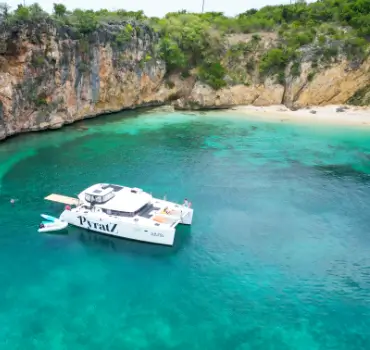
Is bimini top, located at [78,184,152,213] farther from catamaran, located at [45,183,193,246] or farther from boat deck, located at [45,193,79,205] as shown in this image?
boat deck, located at [45,193,79,205]

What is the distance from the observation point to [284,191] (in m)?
39.3

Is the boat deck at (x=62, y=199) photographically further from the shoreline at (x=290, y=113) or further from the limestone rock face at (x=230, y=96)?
the limestone rock face at (x=230, y=96)

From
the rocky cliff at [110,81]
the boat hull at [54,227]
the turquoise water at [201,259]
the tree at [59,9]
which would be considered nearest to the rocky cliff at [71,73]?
the rocky cliff at [110,81]

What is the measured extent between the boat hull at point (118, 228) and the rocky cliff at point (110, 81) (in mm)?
25005

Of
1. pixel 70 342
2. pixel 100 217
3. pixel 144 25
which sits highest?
pixel 144 25

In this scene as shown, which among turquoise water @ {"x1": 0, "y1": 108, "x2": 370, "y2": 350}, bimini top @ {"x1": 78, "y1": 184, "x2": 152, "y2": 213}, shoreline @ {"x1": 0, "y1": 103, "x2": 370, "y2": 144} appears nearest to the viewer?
turquoise water @ {"x1": 0, "y1": 108, "x2": 370, "y2": 350}

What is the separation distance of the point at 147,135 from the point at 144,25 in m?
26.6

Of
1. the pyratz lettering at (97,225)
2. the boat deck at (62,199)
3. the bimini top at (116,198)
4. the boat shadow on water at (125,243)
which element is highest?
the bimini top at (116,198)

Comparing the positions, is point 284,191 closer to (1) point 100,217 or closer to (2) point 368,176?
(2) point 368,176

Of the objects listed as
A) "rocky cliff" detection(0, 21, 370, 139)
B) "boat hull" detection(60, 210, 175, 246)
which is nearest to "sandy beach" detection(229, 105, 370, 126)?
"rocky cliff" detection(0, 21, 370, 139)

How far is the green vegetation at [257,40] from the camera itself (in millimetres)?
72500

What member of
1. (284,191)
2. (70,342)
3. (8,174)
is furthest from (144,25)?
(70,342)

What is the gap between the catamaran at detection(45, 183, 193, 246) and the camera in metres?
29.7

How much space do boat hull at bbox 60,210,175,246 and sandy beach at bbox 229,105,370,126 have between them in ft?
146
